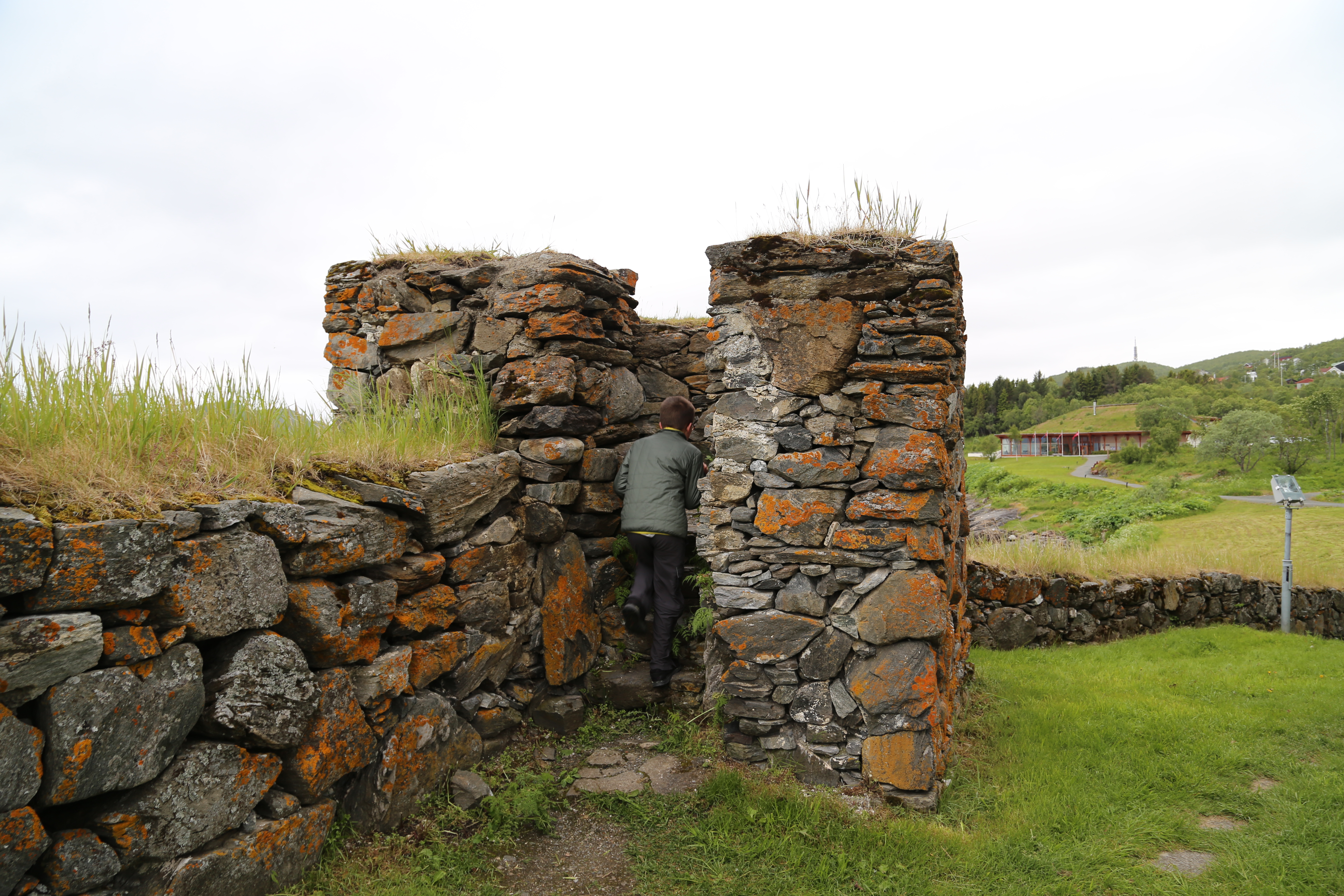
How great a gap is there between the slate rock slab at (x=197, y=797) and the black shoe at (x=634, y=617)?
9.35ft

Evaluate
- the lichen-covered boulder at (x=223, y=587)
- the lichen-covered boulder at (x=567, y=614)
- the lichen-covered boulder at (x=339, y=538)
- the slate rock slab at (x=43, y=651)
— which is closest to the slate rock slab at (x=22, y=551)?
the slate rock slab at (x=43, y=651)

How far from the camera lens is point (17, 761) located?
7.72ft

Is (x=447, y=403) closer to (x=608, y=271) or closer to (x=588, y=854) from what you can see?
(x=608, y=271)

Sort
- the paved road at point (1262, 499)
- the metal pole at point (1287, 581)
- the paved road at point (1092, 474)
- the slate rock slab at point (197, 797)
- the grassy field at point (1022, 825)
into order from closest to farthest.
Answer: the slate rock slab at point (197, 797), the grassy field at point (1022, 825), the metal pole at point (1287, 581), the paved road at point (1262, 499), the paved road at point (1092, 474)

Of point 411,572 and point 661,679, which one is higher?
point 411,572

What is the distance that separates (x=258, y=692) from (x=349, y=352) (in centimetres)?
416

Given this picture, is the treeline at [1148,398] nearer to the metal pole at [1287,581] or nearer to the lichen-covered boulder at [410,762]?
the metal pole at [1287,581]

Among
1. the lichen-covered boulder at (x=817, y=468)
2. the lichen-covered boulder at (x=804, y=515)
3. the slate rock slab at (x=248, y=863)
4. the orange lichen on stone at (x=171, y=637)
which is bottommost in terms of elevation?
the slate rock slab at (x=248, y=863)

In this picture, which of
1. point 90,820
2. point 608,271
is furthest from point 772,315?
point 90,820

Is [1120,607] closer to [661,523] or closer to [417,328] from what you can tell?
[661,523]

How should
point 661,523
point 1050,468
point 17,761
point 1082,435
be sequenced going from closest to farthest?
point 17,761
point 661,523
point 1050,468
point 1082,435

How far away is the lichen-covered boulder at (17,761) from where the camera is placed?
2320 millimetres

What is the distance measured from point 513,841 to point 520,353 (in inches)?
141

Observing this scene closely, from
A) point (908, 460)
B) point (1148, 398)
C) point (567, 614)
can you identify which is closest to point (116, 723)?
point (567, 614)
